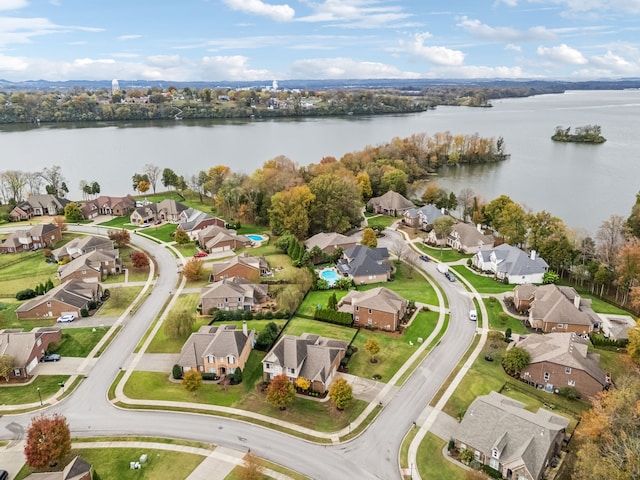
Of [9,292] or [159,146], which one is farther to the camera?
[159,146]

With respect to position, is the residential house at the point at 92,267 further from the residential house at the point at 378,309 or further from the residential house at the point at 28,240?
the residential house at the point at 378,309

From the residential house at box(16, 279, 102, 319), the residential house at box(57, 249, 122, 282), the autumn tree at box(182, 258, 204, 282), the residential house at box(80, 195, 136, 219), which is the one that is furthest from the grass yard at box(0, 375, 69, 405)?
the residential house at box(80, 195, 136, 219)

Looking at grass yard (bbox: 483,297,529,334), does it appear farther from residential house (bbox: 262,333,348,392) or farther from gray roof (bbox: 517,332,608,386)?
residential house (bbox: 262,333,348,392)

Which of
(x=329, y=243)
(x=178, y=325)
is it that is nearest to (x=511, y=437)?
(x=178, y=325)

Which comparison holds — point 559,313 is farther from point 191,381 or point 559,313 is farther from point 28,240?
point 28,240

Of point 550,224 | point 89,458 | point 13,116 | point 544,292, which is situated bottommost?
point 89,458

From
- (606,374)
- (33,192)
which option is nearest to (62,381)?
(606,374)

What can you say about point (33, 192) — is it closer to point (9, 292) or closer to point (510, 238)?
point (9, 292)

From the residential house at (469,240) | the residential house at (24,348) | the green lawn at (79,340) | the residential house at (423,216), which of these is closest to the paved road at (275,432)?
the green lawn at (79,340)
